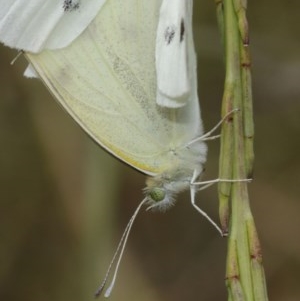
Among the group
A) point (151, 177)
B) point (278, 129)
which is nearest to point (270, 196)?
point (278, 129)

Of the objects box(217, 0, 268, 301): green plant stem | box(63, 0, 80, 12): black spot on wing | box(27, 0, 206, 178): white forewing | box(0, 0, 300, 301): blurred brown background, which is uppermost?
box(0, 0, 300, 301): blurred brown background

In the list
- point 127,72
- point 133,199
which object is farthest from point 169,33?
point 133,199

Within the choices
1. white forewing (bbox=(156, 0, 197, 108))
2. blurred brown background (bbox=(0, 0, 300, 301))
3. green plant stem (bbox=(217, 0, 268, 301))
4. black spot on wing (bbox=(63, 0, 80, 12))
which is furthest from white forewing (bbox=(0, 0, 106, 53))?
blurred brown background (bbox=(0, 0, 300, 301))

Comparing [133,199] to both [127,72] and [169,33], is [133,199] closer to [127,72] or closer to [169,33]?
[127,72]

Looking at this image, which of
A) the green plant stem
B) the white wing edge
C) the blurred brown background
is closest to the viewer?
the green plant stem

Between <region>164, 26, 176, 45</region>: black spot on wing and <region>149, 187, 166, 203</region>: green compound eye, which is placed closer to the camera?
<region>164, 26, 176, 45</region>: black spot on wing

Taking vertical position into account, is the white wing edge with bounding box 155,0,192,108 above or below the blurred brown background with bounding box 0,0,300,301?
below

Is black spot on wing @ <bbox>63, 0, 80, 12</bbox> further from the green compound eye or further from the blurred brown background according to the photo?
the blurred brown background

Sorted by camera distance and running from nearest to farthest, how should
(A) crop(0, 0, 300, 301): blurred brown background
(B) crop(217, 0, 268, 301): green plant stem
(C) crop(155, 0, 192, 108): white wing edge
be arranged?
(B) crop(217, 0, 268, 301): green plant stem < (C) crop(155, 0, 192, 108): white wing edge < (A) crop(0, 0, 300, 301): blurred brown background
